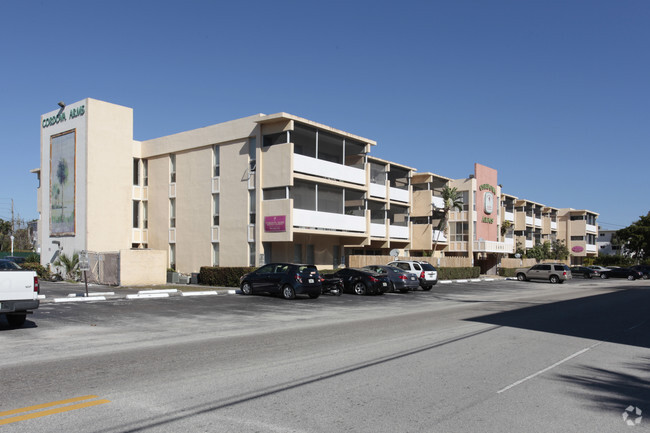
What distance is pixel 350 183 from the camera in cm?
3712

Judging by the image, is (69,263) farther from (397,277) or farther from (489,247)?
(489,247)

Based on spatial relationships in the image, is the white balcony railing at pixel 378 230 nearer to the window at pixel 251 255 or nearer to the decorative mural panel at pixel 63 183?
the window at pixel 251 255

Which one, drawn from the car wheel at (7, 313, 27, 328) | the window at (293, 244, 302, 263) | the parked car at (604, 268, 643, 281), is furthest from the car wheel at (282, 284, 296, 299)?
the parked car at (604, 268, 643, 281)

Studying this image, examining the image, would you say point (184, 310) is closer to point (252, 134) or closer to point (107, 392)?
point (107, 392)

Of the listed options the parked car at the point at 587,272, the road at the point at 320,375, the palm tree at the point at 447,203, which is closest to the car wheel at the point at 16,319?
the road at the point at 320,375

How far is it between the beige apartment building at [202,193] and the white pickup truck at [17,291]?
1699cm

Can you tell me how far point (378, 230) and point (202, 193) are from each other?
543 inches

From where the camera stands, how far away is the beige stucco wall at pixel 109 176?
34156 mm

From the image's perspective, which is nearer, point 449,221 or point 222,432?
point 222,432

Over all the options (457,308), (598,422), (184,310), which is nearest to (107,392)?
(598,422)

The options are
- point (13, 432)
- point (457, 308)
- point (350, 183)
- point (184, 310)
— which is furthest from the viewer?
point (350, 183)

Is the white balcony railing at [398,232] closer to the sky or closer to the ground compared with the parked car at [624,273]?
closer to the sky

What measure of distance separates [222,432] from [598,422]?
4.08m

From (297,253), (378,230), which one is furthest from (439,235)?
(297,253)
